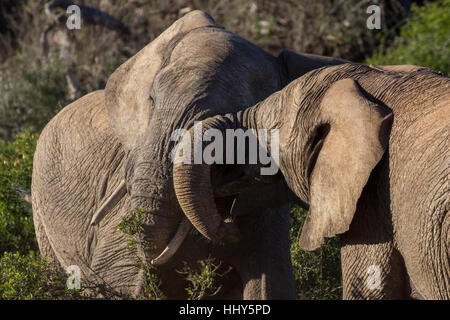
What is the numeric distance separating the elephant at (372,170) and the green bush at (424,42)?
4350mm

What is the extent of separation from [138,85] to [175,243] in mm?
1035

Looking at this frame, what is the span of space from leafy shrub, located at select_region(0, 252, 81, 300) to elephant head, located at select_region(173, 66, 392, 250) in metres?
0.86

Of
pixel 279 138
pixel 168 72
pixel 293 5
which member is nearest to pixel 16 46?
pixel 293 5

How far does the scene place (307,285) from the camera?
561cm

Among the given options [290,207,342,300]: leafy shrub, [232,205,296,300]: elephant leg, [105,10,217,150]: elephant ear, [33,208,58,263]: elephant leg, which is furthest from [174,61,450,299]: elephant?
[33,208,58,263]: elephant leg

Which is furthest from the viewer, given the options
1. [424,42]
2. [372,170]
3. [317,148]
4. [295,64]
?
[424,42]

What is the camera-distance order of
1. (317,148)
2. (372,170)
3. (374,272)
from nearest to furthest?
(372,170) < (374,272) < (317,148)

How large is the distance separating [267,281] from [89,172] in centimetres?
125

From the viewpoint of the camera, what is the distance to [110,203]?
5.09 m

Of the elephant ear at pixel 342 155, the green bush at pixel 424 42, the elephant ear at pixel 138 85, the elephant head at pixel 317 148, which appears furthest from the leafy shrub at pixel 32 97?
the elephant ear at pixel 342 155

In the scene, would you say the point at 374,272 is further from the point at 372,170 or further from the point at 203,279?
the point at 203,279

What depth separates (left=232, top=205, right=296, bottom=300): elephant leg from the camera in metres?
4.82

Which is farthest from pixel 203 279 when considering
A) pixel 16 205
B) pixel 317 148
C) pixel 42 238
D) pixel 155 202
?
pixel 16 205

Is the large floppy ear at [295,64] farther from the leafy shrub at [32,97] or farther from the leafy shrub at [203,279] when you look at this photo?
the leafy shrub at [32,97]
